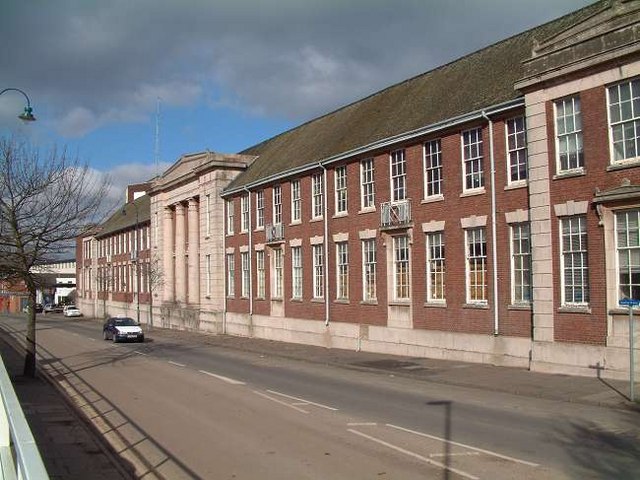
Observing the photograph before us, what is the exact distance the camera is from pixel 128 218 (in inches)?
2965

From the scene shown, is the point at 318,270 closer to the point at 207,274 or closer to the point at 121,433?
the point at 207,274

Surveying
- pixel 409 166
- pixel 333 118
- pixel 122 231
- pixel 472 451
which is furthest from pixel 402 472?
pixel 122 231

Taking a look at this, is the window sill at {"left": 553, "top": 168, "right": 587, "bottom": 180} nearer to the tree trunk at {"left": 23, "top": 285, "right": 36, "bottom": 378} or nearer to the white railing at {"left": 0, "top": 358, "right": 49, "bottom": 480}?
the tree trunk at {"left": 23, "top": 285, "right": 36, "bottom": 378}

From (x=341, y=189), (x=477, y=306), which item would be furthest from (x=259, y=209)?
(x=477, y=306)

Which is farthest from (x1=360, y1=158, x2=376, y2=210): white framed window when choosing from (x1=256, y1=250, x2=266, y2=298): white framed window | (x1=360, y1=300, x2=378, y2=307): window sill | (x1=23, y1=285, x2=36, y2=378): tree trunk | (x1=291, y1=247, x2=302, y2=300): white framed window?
(x1=23, y1=285, x2=36, y2=378): tree trunk

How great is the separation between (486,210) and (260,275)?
64.9 feet

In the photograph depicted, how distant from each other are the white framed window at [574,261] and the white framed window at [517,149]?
2.56 m

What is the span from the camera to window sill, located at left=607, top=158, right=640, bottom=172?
57.7 ft

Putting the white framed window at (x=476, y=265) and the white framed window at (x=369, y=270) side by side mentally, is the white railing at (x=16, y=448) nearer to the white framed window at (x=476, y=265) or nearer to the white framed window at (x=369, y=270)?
the white framed window at (x=476, y=265)

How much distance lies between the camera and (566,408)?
564 inches

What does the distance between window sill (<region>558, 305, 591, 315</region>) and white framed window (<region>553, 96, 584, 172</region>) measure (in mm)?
3886

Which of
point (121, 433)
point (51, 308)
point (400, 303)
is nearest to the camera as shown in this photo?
point (121, 433)

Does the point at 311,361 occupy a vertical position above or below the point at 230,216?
below

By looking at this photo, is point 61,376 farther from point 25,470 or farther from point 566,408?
point 25,470
